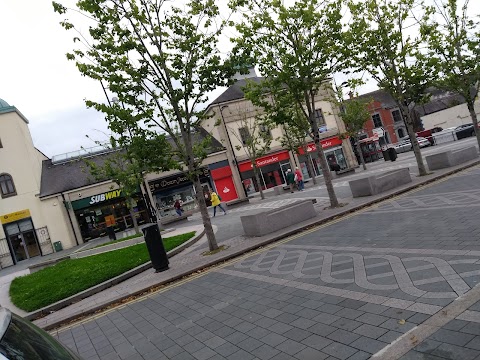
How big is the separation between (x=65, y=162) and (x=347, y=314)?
1321 inches

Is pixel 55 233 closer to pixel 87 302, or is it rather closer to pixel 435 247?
pixel 87 302

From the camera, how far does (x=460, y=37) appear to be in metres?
16.9

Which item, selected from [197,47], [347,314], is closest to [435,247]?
[347,314]

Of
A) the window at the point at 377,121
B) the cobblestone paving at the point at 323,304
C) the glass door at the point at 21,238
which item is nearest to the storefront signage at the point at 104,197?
the glass door at the point at 21,238

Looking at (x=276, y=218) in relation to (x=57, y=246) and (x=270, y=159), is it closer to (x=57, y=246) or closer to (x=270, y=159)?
(x=57, y=246)

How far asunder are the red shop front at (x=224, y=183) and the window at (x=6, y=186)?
16281mm

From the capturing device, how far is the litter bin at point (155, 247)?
9938 mm

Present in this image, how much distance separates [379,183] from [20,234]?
27861 mm

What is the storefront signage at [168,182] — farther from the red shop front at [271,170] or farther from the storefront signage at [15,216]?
the storefront signage at [15,216]

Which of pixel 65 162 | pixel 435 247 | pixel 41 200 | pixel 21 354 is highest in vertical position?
pixel 65 162

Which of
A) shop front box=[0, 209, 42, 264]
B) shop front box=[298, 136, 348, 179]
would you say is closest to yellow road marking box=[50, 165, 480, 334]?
shop front box=[298, 136, 348, 179]

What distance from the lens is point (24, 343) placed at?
192 centimetres

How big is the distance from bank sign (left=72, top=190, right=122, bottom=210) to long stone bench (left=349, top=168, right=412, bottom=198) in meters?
21.7

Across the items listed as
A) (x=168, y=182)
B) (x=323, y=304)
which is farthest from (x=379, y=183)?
(x=168, y=182)
